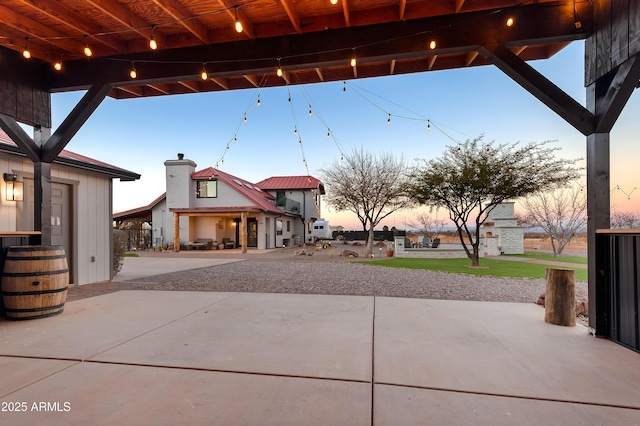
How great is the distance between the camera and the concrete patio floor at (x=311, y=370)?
205cm

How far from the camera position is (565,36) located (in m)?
3.81

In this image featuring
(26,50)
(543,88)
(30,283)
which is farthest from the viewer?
(26,50)

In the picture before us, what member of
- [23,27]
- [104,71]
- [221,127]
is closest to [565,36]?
[104,71]

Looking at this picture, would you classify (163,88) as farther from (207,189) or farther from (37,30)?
(207,189)

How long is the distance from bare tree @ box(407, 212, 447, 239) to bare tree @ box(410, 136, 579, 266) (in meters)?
15.5

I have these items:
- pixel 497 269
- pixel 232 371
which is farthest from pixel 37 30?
pixel 497 269

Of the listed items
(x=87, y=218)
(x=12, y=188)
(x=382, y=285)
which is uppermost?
(x=12, y=188)

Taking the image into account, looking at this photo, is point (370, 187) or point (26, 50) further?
point (370, 187)

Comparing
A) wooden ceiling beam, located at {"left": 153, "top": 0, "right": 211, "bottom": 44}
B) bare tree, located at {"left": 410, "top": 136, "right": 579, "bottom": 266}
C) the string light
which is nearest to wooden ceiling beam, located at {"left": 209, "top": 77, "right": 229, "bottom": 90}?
wooden ceiling beam, located at {"left": 153, "top": 0, "right": 211, "bottom": 44}

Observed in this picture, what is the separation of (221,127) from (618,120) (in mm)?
Result: 16937

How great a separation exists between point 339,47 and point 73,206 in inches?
260

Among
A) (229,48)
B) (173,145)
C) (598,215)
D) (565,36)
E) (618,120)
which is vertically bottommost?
(598,215)

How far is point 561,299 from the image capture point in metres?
4.02

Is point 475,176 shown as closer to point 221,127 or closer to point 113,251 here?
point 113,251
